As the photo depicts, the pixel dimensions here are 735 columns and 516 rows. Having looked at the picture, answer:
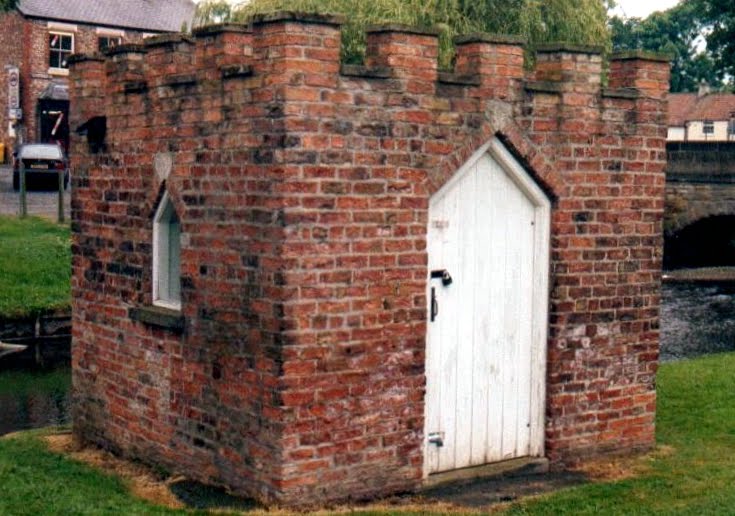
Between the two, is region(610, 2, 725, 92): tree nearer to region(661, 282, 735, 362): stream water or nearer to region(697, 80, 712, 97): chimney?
region(697, 80, 712, 97): chimney

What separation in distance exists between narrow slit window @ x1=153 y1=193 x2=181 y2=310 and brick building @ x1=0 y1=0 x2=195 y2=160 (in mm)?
37728

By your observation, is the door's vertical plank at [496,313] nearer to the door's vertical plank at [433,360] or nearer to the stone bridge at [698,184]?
the door's vertical plank at [433,360]

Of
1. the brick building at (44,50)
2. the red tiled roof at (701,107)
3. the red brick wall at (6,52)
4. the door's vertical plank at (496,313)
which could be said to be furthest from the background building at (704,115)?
the door's vertical plank at (496,313)

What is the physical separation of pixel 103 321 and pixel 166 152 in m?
1.82

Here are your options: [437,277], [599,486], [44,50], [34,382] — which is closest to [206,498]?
[437,277]

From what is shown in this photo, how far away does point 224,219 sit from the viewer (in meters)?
8.23

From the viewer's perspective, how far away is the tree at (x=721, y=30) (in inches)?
1590

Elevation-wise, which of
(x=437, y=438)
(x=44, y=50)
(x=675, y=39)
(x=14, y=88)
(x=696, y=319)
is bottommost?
(x=696, y=319)

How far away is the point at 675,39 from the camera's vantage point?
85.9 meters

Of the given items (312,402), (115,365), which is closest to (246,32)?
(312,402)

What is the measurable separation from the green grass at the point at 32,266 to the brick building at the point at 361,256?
12637mm

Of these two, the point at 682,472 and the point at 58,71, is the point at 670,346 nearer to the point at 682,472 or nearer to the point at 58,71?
the point at 682,472

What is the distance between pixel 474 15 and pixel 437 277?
19305 mm

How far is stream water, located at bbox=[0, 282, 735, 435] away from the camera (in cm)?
1523
